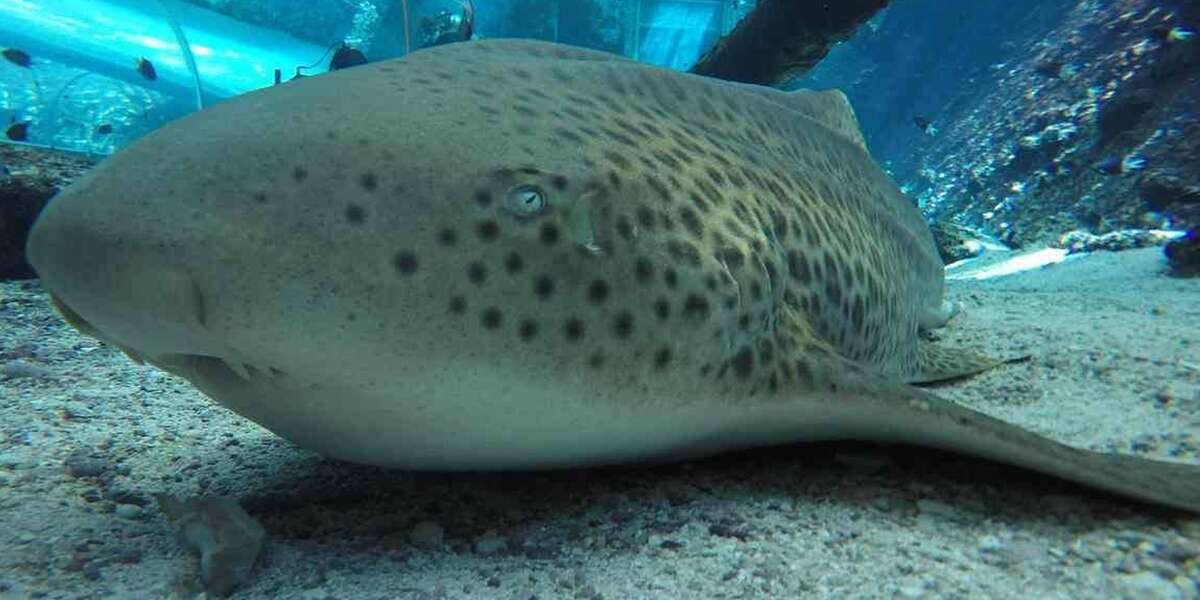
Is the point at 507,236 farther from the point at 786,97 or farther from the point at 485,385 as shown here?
the point at 786,97

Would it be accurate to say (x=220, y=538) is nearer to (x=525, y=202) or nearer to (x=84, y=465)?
(x=84, y=465)

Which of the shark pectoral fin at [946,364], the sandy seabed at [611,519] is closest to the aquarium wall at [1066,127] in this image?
the shark pectoral fin at [946,364]

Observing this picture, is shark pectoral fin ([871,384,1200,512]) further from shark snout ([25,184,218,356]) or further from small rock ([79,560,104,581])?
small rock ([79,560,104,581])

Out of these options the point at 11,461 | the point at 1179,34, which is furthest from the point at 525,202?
the point at 1179,34

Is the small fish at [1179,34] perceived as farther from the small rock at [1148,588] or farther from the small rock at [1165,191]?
the small rock at [1148,588]

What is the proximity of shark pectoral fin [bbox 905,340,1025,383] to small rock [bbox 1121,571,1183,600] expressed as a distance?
2.30 m

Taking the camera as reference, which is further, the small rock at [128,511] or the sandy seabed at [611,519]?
the small rock at [128,511]

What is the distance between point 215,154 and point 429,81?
2.41ft

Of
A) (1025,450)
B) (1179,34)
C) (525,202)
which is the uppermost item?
(1179,34)

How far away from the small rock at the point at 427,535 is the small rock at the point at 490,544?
0.11 metres

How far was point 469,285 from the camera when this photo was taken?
172cm

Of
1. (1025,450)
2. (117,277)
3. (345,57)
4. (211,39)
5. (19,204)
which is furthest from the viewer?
(211,39)

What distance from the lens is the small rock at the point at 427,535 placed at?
195 centimetres

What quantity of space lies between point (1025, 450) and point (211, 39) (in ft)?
105
